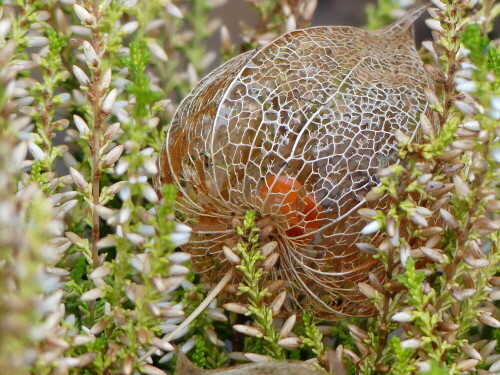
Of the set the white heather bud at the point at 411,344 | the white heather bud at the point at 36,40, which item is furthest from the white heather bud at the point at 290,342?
the white heather bud at the point at 36,40

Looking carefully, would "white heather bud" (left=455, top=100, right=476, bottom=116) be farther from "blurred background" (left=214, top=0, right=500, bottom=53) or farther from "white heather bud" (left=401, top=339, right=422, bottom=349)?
"blurred background" (left=214, top=0, right=500, bottom=53)

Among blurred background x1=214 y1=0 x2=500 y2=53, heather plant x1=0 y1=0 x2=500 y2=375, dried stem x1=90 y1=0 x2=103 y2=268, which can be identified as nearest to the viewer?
heather plant x1=0 y1=0 x2=500 y2=375

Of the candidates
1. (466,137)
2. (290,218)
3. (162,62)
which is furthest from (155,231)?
(162,62)

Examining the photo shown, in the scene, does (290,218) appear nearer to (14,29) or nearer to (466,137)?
(466,137)

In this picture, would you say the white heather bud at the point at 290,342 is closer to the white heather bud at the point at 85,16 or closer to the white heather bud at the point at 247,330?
the white heather bud at the point at 247,330

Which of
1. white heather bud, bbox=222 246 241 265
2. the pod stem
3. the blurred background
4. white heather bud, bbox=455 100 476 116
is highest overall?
white heather bud, bbox=455 100 476 116

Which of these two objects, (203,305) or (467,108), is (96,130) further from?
(467,108)

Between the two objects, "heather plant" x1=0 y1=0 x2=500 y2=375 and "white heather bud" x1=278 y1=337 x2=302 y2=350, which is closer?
"heather plant" x1=0 y1=0 x2=500 y2=375

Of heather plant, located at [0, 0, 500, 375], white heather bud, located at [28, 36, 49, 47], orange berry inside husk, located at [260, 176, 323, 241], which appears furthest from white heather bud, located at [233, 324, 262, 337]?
white heather bud, located at [28, 36, 49, 47]
